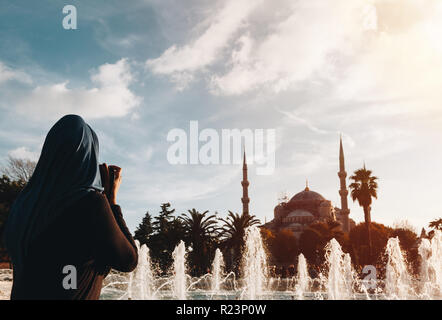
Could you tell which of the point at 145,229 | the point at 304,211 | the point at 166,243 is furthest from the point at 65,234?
the point at 304,211

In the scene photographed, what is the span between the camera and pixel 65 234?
222 cm

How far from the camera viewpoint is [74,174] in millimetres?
2293

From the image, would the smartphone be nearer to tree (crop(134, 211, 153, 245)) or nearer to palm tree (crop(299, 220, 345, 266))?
tree (crop(134, 211, 153, 245))

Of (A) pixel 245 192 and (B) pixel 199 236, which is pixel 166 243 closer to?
(B) pixel 199 236

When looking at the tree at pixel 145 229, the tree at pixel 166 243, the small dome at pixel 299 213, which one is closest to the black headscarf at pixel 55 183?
the tree at pixel 166 243

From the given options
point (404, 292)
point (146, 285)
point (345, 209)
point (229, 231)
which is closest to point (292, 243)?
point (345, 209)

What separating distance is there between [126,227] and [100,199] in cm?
29

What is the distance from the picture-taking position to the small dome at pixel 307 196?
83062 millimetres

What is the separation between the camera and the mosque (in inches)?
2463

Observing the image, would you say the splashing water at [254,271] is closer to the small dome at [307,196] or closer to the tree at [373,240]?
the tree at [373,240]

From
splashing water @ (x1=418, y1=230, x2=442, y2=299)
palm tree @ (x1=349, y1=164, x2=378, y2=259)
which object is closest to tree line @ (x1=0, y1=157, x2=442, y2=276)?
palm tree @ (x1=349, y1=164, x2=378, y2=259)

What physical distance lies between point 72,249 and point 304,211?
7831 centimetres

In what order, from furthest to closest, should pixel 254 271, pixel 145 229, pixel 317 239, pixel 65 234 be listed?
pixel 317 239, pixel 145 229, pixel 254 271, pixel 65 234

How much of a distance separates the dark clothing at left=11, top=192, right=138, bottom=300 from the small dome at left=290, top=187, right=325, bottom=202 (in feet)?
273
